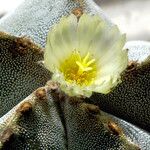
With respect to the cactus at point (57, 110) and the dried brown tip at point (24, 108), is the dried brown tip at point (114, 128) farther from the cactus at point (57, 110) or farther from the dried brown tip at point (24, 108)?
the dried brown tip at point (24, 108)

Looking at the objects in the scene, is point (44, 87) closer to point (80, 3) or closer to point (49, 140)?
point (49, 140)

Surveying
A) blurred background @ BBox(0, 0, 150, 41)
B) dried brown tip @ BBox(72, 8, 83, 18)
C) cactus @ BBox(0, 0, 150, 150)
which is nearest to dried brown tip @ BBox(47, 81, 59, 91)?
cactus @ BBox(0, 0, 150, 150)

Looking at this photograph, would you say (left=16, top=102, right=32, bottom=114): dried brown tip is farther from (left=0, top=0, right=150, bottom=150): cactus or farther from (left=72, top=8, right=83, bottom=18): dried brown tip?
(left=72, top=8, right=83, bottom=18): dried brown tip

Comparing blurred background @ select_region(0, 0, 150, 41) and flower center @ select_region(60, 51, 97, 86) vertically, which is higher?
flower center @ select_region(60, 51, 97, 86)

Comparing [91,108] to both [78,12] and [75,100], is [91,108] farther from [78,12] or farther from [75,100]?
[78,12]

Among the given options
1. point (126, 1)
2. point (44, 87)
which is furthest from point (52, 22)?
point (126, 1)

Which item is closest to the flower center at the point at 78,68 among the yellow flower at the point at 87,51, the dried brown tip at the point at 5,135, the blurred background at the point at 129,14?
the yellow flower at the point at 87,51

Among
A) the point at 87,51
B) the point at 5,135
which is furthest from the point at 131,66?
the point at 5,135
